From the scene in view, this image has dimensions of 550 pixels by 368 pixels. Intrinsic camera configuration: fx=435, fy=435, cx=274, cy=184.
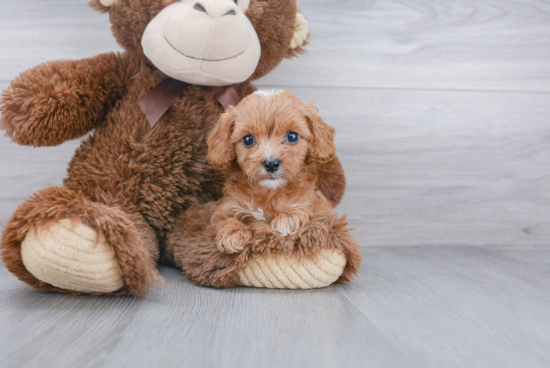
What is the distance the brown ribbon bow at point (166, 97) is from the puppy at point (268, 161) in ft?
0.60

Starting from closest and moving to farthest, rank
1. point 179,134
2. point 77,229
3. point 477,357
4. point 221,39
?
point 477,357 → point 77,229 → point 221,39 → point 179,134

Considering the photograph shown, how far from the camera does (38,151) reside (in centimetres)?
135

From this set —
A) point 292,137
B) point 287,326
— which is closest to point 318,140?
point 292,137

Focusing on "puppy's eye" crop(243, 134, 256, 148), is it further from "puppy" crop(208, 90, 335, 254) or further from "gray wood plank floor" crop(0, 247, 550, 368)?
"gray wood plank floor" crop(0, 247, 550, 368)

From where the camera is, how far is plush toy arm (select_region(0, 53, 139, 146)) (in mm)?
958

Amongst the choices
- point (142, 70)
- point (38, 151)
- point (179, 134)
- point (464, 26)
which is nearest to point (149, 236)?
point (179, 134)

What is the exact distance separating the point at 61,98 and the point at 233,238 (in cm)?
51

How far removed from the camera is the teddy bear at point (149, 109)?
95 cm

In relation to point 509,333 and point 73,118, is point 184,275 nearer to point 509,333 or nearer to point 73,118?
point 73,118

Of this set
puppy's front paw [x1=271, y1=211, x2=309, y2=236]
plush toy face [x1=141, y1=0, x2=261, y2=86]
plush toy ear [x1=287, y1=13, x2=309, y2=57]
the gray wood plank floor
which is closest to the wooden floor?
the gray wood plank floor

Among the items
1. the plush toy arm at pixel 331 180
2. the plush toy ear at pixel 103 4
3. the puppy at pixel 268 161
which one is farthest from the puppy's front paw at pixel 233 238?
the plush toy ear at pixel 103 4

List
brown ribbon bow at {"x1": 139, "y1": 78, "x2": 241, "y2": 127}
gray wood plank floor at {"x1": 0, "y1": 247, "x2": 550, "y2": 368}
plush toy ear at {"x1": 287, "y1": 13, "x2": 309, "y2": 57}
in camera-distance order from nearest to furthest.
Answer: gray wood plank floor at {"x1": 0, "y1": 247, "x2": 550, "y2": 368}, brown ribbon bow at {"x1": 139, "y1": 78, "x2": 241, "y2": 127}, plush toy ear at {"x1": 287, "y1": 13, "x2": 309, "y2": 57}

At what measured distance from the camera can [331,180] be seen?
1148 millimetres

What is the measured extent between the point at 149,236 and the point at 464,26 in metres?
1.23
